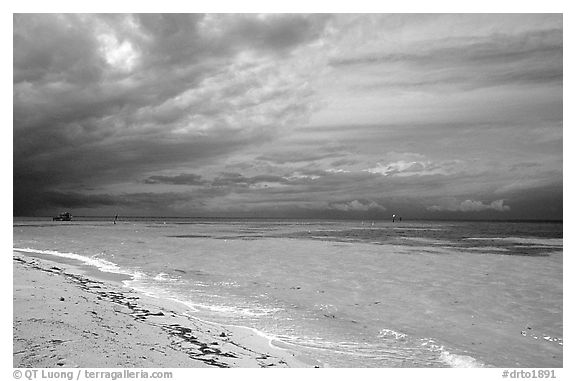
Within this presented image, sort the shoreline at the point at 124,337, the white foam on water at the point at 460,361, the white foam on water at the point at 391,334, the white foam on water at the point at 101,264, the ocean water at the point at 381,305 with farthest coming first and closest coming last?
the white foam on water at the point at 101,264
the white foam on water at the point at 391,334
the ocean water at the point at 381,305
the white foam on water at the point at 460,361
the shoreline at the point at 124,337

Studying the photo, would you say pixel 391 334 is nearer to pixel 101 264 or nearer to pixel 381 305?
pixel 381 305

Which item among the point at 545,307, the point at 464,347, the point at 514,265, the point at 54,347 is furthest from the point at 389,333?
the point at 514,265

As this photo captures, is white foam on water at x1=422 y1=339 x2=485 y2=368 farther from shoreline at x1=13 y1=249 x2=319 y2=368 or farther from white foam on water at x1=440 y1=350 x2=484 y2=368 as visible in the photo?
shoreline at x1=13 y1=249 x2=319 y2=368

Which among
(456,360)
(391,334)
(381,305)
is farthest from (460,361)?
(381,305)

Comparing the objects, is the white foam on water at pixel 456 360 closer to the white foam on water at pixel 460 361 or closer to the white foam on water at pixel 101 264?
the white foam on water at pixel 460 361

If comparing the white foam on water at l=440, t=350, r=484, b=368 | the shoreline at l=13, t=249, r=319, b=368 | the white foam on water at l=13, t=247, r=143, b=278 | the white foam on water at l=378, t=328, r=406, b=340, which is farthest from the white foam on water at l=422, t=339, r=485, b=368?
the white foam on water at l=13, t=247, r=143, b=278

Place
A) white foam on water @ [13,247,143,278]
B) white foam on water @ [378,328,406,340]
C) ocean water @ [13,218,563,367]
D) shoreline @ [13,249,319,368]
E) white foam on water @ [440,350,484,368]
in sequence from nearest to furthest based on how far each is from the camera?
1. shoreline @ [13,249,319,368]
2. white foam on water @ [440,350,484,368]
3. ocean water @ [13,218,563,367]
4. white foam on water @ [378,328,406,340]
5. white foam on water @ [13,247,143,278]

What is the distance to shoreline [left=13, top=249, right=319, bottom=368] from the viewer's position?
620cm

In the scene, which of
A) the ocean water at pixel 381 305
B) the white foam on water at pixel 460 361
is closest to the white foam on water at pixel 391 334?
the ocean water at pixel 381 305

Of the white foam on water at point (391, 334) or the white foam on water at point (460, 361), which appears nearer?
the white foam on water at point (460, 361)

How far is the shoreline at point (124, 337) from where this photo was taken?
20.3ft

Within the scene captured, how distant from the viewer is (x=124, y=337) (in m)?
6.88

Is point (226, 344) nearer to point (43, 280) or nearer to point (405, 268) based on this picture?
point (43, 280)
